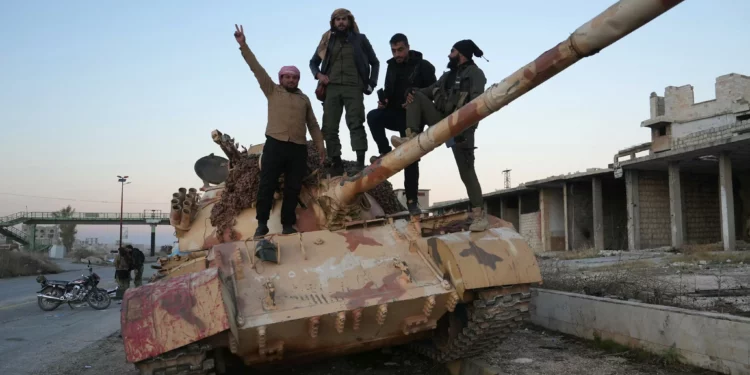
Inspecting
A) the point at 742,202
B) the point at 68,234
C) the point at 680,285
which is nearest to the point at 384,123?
the point at 680,285

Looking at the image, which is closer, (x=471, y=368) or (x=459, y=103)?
(x=471, y=368)

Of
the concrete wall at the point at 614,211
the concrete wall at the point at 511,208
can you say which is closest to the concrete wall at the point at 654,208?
the concrete wall at the point at 614,211

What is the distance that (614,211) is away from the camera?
27984 millimetres

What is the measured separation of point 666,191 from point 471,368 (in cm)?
2114

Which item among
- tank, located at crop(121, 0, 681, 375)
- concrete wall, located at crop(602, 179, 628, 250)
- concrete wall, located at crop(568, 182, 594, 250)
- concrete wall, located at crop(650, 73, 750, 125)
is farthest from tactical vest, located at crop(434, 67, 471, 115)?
concrete wall, located at crop(650, 73, 750, 125)

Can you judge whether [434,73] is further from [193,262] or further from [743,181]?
[743,181]

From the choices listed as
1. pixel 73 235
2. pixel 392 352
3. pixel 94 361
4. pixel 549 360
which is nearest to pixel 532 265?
pixel 549 360

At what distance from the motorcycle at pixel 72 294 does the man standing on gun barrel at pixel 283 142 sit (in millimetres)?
11896

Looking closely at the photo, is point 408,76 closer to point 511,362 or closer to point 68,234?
point 511,362

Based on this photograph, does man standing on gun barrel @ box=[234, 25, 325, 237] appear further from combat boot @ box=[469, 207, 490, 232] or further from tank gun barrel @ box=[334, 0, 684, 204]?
combat boot @ box=[469, 207, 490, 232]

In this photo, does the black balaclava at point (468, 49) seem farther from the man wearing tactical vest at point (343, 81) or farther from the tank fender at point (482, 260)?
the tank fender at point (482, 260)

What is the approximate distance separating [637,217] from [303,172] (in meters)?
19.7

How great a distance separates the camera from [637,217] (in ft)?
76.3

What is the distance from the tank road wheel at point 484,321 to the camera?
530 centimetres
